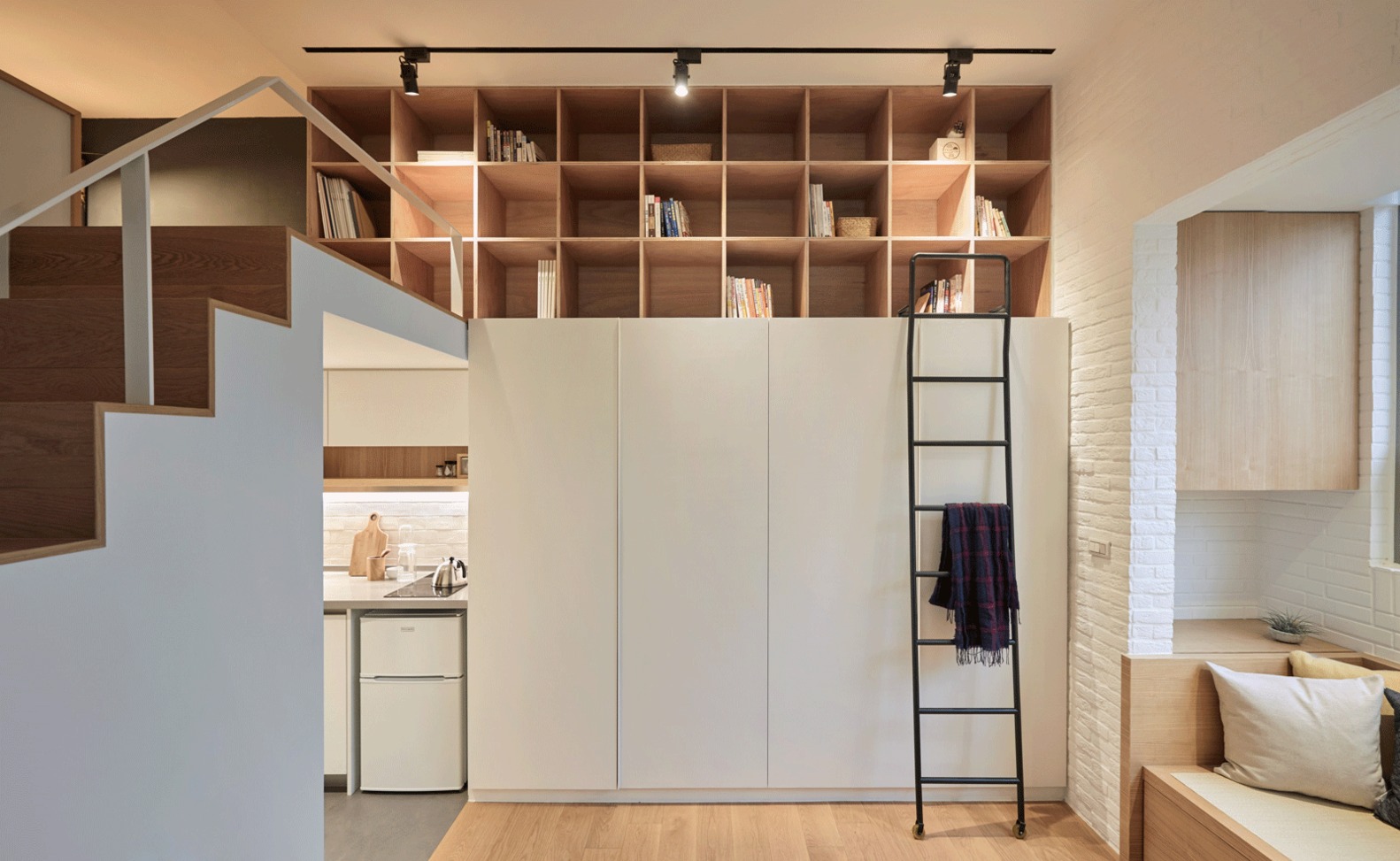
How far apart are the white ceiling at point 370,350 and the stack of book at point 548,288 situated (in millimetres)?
475

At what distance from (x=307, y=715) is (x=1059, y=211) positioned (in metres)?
3.61

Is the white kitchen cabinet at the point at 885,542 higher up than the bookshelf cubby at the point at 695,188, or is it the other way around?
the bookshelf cubby at the point at 695,188

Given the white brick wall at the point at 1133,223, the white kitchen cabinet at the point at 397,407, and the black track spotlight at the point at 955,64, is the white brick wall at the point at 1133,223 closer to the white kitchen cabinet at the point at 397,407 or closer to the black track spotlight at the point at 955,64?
the black track spotlight at the point at 955,64

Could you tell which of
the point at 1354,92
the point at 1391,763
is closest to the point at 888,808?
the point at 1391,763

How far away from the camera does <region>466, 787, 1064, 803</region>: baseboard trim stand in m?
3.13

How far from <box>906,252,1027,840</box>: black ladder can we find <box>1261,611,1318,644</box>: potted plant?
A: 0.97 m

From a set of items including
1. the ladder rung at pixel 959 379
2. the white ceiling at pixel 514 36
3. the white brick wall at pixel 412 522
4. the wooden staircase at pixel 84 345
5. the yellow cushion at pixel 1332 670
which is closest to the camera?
the wooden staircase at pixel 84 345

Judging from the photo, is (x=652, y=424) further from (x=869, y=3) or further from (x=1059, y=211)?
(x=1059, y=211)

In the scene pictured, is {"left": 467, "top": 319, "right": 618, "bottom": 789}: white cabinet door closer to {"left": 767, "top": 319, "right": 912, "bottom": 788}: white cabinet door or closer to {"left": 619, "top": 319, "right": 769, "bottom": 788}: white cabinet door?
{"left": 619, "top": 319, "right": 769, "bottom": 788}: white cabinet door

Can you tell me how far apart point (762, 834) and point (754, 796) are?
24cm

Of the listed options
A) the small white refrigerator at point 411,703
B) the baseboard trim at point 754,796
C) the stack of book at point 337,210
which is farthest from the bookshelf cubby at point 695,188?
the baseboard trim at point 754,796

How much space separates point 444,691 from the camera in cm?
322

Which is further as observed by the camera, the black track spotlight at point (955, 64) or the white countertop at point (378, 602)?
the white countertop at point (378, 602)

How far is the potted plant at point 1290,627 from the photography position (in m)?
2.73
